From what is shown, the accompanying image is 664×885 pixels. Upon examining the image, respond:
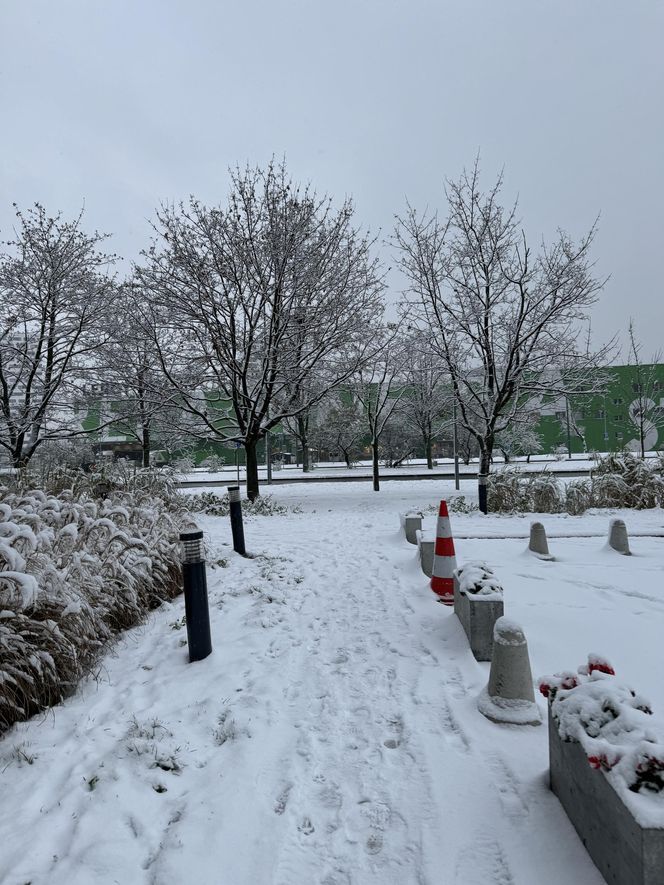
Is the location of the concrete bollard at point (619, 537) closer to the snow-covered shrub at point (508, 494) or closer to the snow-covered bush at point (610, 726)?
the snow-covered shrub at point (508, 494)

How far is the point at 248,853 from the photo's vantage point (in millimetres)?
1850

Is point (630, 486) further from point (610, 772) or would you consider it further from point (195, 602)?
point (610, 772)

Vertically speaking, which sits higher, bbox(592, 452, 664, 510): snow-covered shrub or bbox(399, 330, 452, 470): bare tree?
bbox(399, 330, 452, 470): bare tree

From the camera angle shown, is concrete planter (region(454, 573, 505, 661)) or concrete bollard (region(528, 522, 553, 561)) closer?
concrete planter (region(454, 573, 505, 661))

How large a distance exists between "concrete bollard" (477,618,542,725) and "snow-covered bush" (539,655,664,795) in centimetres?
51

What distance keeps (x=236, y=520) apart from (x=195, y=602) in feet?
10.3

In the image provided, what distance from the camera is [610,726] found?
167 cm

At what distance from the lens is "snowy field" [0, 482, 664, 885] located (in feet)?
5.88

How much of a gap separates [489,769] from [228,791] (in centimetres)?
121

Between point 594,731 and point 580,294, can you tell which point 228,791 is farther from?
point 580,294

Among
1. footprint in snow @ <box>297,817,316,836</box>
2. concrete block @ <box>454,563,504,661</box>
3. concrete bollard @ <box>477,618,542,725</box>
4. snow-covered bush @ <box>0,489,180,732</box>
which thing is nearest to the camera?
footprint in snow @ <box>297,817,316,836</box>

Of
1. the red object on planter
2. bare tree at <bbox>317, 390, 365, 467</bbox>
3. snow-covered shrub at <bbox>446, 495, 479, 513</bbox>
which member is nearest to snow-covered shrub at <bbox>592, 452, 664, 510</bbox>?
snow-covered shrub at <bbox>446, 495, 479, 513</bbox>

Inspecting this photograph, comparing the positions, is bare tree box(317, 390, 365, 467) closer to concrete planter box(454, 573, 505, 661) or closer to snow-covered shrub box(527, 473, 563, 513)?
Result: snow-covered shrub box(527, 473, 563, 513)

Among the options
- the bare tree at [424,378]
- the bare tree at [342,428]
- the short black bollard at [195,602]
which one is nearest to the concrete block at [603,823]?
the short black bollard at [195,602]
